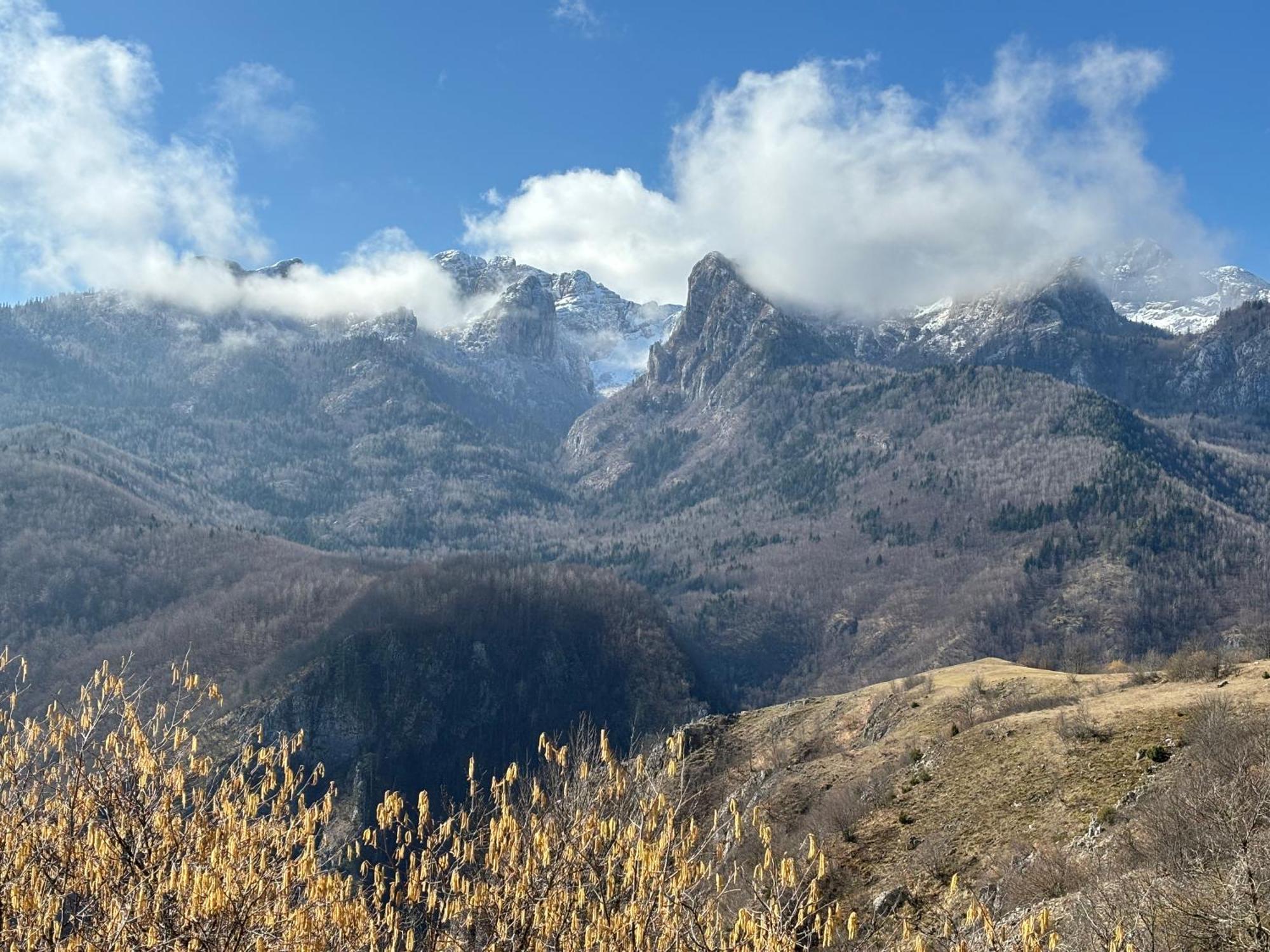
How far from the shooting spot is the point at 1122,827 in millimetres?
45219

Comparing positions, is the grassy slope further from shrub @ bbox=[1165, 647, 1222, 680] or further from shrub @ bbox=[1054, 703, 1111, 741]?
shrub @ bbox=[1165, 647, 1222, 680]

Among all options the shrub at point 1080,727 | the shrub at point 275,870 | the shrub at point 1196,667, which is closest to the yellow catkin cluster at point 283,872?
the shrub at point 275,870

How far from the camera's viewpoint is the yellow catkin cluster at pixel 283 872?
1900cm

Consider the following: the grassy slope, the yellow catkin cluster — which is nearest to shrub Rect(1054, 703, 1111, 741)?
the grassy slope

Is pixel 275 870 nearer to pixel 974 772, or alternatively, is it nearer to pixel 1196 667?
pixel 974 772

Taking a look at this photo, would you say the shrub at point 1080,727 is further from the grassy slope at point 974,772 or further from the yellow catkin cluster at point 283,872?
the yellow catkin cluster at point 283,872

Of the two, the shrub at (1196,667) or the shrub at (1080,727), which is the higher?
the shrub at (1196,667)

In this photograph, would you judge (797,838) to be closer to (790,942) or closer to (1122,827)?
(1122,827)

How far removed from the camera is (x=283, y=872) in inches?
830

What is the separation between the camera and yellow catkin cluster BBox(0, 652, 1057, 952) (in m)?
19.0

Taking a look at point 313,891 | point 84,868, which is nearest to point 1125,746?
point 313,891

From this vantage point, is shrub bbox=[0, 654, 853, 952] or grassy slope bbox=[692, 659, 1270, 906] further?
grassy slope bbox=[692, 659, 1270, 906]

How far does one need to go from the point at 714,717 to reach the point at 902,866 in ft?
234

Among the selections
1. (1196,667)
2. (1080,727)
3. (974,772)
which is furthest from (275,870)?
(1196,667)
